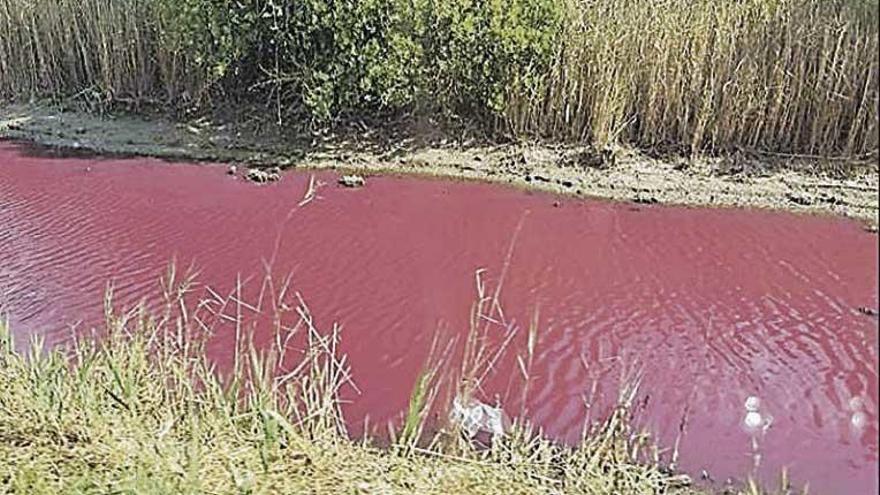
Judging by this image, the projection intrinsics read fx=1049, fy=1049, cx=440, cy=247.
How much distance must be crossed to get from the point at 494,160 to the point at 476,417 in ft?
7.91

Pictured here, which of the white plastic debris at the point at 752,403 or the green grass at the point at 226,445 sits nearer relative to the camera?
the green grass at the point at 226,445

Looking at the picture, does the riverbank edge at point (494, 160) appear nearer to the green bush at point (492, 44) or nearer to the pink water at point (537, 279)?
the pink water at point (537, 279)

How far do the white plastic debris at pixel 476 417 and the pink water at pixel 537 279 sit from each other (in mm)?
108

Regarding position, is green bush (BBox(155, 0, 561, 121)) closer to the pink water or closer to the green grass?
the pink water

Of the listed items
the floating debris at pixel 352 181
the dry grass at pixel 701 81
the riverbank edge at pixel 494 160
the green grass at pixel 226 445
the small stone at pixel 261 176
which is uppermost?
the dry grass at pixel 701 81

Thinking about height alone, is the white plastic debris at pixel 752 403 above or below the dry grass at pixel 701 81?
below

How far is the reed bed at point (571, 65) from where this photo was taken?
4734mm

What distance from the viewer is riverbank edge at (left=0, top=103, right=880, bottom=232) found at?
453 cm

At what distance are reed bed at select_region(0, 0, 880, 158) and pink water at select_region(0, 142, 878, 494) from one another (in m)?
0.58

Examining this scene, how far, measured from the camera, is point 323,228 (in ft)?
13.9

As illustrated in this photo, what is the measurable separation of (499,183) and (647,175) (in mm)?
669

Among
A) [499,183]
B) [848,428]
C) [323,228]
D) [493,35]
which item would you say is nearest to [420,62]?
[493,35]

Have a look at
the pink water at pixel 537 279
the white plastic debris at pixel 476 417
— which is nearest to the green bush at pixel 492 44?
the pink water at pixel 537 279

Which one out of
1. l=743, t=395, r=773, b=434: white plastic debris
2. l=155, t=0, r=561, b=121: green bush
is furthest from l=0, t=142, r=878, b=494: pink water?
l=155, t=0, r=561, b=121: green bush
